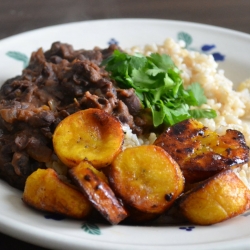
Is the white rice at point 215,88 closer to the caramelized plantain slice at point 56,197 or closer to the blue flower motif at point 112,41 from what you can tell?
the blue flower motif at point 112,41

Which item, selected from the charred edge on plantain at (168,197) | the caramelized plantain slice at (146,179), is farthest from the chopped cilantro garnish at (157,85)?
the charred edge on plantain at (168,197)

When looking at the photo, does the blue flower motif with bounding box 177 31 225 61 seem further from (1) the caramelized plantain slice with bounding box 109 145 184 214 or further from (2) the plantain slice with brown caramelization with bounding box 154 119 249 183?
(1) the caramelized plantain slice with bounding box 109 145 184 214

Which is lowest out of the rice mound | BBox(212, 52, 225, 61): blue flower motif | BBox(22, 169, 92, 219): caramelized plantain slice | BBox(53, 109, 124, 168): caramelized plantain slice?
BBox(212, 52, 225, 61): blue flower motif

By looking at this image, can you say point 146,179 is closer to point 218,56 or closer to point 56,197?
point 56,197

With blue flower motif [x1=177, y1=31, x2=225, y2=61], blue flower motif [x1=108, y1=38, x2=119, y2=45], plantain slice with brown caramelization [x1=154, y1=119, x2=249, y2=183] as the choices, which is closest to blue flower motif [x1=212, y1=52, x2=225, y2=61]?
blue flower motif [x1=177, y1=31, x2=225, y2=61]

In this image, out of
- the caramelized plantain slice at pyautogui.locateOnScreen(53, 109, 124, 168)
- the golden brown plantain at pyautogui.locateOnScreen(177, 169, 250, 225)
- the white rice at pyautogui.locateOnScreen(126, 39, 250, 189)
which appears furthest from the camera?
the white rice at pyautogui.locateOnScreen(126, 39, 250, 189)

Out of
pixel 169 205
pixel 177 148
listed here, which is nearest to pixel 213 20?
pixel 177 148

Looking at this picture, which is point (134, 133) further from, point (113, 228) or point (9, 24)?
point (9, 24)
